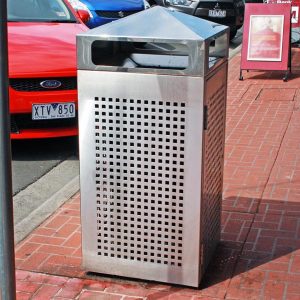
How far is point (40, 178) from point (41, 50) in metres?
1.54

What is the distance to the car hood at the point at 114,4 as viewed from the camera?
12617 mm

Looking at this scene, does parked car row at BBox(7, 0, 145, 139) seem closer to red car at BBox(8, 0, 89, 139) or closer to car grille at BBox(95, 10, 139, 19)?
red car at BBox(8, 0, 89, 139)

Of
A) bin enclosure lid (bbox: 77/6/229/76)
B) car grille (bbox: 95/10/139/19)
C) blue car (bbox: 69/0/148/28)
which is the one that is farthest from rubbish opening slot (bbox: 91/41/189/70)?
car grille (bbox: 95/10/139/19)

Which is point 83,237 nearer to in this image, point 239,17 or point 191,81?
point 191,81

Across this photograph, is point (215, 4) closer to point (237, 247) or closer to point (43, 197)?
point (43, 197)

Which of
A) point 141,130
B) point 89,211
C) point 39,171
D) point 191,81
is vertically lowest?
point 39,171

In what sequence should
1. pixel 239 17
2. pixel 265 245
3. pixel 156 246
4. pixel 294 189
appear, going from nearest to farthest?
pixel 156 246 < pixel 265 245 < pixel 294 189 < pixel 239 17

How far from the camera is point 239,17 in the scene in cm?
1444

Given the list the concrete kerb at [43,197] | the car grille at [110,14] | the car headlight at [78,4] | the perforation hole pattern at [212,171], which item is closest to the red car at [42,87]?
the concrete kerb at [43,197]

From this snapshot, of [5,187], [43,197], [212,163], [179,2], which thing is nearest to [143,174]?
[212,163]

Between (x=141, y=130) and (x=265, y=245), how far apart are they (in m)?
1.35

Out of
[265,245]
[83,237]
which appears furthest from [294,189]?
[83,237]

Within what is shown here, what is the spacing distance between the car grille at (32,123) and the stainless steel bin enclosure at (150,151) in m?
2.52

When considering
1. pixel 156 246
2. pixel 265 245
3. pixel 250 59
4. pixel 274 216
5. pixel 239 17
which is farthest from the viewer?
pixel 239 17
